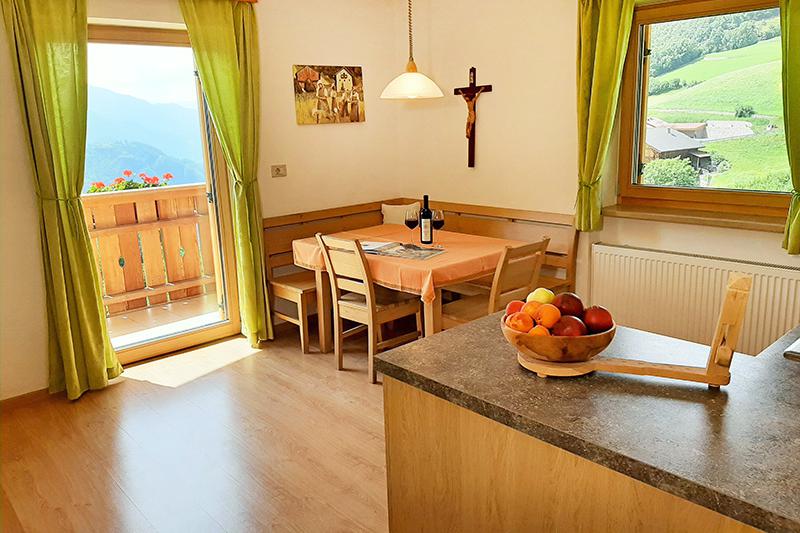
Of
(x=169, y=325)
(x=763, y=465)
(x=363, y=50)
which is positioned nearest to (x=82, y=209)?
(x=169, y=325)

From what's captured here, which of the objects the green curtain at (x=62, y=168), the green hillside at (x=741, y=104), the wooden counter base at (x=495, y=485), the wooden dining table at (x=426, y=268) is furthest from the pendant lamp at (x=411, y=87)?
the wooden counter base at (x=495, y=485)

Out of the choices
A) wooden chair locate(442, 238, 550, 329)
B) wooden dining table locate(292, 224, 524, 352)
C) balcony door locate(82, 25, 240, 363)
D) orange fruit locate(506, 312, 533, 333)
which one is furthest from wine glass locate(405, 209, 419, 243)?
orange fruit locate(506, 312, 533, 333)

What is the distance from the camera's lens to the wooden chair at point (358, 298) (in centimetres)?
364

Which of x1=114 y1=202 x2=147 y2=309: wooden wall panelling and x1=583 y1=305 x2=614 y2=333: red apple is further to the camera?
x1=114 y1=202 x2=147 y2=309: wooden wall panelling

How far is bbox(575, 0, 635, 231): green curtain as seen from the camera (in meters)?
3.62

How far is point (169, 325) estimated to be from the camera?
14.3 feet

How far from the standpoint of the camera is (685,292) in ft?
11.9

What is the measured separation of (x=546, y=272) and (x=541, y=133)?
3.08ft

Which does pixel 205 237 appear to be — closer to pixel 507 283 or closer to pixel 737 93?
pixel 507 283

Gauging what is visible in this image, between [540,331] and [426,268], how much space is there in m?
1.91

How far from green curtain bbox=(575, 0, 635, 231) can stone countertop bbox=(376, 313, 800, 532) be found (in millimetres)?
2163

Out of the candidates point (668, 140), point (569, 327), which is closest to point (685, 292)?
point (668, 140)

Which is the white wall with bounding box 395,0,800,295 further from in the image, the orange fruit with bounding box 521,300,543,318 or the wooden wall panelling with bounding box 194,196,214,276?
the orange fruit with bounding box 521,300,543,318

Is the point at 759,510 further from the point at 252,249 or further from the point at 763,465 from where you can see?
the point at 252,249
